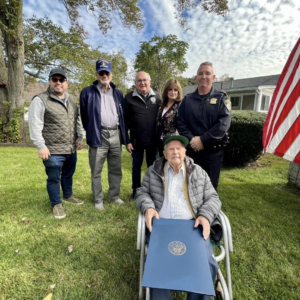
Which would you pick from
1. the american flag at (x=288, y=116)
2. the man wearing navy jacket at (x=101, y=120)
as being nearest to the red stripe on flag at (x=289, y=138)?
the american flag at (x=288, y=116)

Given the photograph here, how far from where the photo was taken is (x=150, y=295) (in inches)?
57.6

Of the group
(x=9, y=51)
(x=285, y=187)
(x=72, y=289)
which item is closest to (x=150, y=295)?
(x=72, y=289)

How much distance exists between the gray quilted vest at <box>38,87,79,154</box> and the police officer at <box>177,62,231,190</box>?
168 cm

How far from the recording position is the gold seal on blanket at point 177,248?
1408mm

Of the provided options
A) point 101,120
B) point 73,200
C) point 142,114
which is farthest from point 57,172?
point 142,114

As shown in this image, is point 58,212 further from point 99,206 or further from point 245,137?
point 245,137

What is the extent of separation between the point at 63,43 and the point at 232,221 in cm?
1126

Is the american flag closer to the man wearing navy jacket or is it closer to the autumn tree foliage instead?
the man wearing navy jacket

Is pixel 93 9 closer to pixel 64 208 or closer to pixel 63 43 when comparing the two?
pixel 63 43

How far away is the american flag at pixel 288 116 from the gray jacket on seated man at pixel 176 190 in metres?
1.10

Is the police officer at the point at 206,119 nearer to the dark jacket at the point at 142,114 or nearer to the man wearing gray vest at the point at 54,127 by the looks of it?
the dark jacket at the point at 142,114

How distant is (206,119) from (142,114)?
3.75 feet

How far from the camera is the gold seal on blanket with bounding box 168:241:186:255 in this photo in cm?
141

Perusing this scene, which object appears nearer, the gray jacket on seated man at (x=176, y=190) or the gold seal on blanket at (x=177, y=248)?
the gold seal on blanket at (x=177, y=248)
